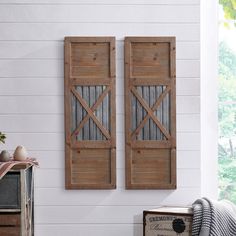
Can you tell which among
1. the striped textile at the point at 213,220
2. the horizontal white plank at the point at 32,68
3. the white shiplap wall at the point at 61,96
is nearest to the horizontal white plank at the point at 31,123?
the white shiplap wall at the point at 61,96

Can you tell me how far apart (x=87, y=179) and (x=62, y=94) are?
615 millimetres

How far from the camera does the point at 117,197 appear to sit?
443 cm

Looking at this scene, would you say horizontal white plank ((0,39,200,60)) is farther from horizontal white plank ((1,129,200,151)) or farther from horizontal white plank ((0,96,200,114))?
horizontal white plank ((1,129,200,151))

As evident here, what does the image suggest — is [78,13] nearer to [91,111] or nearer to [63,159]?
[91,111]

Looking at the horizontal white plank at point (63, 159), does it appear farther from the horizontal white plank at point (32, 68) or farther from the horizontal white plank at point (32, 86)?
the horizontal white plank at point (32, 68)

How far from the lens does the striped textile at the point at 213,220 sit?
12.9 feet

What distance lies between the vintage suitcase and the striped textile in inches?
2.5

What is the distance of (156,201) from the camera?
175 inches

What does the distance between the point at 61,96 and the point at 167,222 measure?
113cm

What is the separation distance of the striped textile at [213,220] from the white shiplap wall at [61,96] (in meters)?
0.41

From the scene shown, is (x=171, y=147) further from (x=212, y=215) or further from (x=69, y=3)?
(x=69, y=3)

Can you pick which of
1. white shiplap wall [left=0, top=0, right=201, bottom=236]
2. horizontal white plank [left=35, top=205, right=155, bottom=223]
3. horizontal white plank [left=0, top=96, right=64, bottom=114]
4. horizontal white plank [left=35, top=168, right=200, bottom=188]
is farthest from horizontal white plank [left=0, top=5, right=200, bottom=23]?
horizontal white plank [left=35, top=205, right=155, bottom=223]

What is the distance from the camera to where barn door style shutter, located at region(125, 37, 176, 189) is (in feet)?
14.4

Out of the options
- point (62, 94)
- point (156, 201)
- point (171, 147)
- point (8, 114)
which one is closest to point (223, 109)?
point (171, 147)
